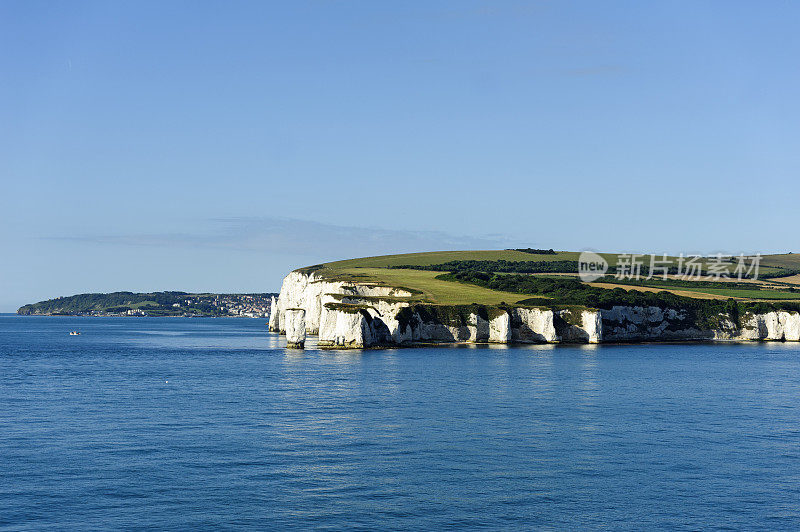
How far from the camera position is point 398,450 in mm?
36625

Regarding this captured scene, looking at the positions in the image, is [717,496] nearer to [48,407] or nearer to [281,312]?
[48,407]

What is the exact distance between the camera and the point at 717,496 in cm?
2959

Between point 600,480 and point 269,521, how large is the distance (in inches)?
566

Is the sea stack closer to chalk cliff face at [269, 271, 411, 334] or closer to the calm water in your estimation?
chalk cliff face at [269, 271, 411, 334]

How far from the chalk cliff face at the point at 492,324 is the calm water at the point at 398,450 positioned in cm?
3650

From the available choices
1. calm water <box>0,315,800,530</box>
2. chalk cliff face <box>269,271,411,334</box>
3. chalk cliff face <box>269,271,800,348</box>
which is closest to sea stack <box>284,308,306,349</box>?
chalk cliff face <box>269,271,800,348</box>

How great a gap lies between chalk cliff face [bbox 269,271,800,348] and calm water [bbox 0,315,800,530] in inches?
1437

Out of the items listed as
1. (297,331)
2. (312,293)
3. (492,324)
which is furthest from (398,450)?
(312,293)

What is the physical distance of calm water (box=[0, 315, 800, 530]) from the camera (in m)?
27.2

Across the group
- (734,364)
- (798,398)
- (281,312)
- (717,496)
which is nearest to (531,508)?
(717,496)

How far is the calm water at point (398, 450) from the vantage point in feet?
89.2

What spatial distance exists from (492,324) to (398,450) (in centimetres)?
8007

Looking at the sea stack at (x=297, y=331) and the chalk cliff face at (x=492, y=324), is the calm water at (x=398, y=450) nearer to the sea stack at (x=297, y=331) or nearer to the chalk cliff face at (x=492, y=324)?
the sea stack at (x=297, y=331)

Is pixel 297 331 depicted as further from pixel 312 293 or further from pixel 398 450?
pixel 398 450
